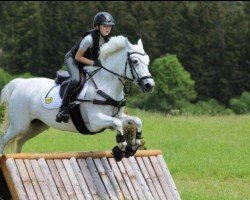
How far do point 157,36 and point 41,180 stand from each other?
73.5 m

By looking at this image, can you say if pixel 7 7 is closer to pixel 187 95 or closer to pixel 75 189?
pixel 187 95

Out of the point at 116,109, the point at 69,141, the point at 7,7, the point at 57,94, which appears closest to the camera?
the point at 116,109

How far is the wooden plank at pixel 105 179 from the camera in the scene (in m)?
10.7

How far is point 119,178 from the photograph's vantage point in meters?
11.1

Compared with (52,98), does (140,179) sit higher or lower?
lower

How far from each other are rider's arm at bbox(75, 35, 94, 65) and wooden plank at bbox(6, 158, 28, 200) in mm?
2259

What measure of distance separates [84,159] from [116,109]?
921 mm

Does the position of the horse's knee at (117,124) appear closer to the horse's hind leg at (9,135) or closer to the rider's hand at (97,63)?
the rider's hand at (97,63)

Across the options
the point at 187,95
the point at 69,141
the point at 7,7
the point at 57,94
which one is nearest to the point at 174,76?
the point at 187,95

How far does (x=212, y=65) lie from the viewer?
7875cm

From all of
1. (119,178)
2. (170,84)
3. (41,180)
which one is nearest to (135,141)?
(119,178)

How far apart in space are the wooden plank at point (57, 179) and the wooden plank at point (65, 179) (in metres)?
0.04

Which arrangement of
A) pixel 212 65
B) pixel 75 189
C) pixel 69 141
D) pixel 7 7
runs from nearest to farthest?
pixel 75 189, pixel 69 141, pixel 212 65, pixel 7 7

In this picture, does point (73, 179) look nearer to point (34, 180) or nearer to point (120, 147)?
point (34, 180)
